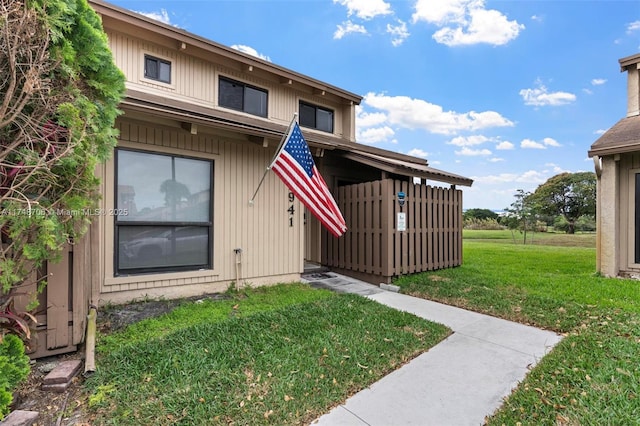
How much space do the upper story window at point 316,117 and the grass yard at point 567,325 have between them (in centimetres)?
539

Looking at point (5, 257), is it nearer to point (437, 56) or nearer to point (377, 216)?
point (377, 216)

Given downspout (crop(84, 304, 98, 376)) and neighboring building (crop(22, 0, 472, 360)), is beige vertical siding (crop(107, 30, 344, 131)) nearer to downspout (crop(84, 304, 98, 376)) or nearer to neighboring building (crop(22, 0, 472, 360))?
neighboring building (crop(22, 0, 472, 360))

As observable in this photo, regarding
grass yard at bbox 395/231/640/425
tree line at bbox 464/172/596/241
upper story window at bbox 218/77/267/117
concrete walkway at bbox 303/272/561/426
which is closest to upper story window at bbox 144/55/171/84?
upper story window at bbox 218/77/267/117

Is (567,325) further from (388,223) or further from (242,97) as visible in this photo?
(242,97)

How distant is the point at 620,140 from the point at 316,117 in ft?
24.5

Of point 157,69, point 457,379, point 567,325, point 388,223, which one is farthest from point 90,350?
point 157,69

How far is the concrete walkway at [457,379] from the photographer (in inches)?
90.4

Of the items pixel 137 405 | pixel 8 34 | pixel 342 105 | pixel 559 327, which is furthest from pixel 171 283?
pixel 342 105

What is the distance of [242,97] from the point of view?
7.95 metres

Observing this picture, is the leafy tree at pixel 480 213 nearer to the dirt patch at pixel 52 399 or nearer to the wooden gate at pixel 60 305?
the wooden gate at pixel 60 305

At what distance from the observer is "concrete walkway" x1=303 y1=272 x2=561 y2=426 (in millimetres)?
2297

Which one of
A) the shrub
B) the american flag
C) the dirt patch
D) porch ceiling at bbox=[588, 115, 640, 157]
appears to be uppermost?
porch ceiling at bbox=[588, 115, 640, 157]

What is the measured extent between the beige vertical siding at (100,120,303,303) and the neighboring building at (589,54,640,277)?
6.96m

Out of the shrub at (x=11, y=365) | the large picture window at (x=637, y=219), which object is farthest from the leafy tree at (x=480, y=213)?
the shrub at (x=11, y=365)
